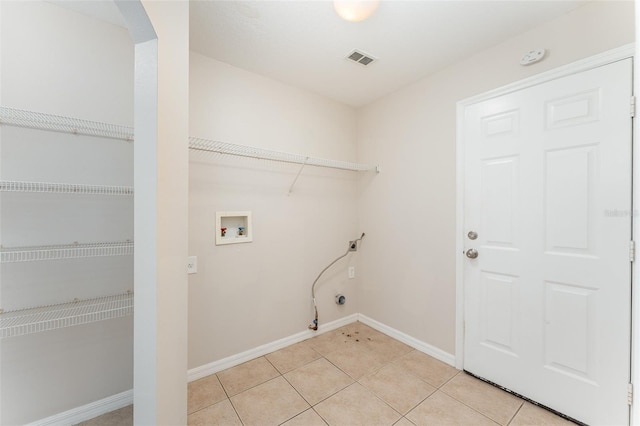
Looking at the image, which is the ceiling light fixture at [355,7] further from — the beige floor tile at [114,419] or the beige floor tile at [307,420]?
the beige floor tile at [114,419]

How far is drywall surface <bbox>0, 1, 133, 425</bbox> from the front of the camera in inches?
52.9

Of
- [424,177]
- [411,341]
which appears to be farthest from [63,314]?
[424,177]

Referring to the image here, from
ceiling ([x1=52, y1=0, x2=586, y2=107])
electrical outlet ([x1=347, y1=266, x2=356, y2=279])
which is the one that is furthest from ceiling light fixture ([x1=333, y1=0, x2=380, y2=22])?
electrical outlet ([x1=347, y1=266, x2=356, y2=279])

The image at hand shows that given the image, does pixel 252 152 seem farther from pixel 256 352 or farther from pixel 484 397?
pixel 484 397

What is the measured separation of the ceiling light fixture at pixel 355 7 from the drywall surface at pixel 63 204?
138cm

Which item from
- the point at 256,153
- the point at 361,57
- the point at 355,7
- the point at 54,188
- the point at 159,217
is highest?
the point at 361,57

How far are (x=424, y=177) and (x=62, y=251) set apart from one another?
2579 mm

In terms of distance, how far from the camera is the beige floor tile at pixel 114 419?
1504 mm

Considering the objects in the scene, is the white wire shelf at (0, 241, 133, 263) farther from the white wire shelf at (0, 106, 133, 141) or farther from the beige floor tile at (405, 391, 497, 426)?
the beige floor tile at (405, 391, 497, 426)

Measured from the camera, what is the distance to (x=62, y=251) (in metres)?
1.36

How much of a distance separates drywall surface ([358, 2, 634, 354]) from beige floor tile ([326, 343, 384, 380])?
46cm

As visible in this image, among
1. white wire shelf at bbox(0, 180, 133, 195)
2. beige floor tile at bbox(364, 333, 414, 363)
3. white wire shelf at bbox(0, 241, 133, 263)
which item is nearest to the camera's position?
white wire shelf at bbox(0, 180, 133, 195)

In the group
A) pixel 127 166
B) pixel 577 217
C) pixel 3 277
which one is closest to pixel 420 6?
pixel 577 217

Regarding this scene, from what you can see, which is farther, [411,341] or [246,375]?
[411,341]
